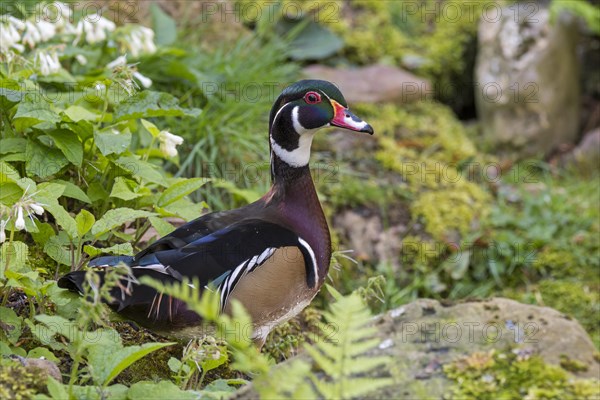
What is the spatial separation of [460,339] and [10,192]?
1.63 metres

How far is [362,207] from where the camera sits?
16.2 ft

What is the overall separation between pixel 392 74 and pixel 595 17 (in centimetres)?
151

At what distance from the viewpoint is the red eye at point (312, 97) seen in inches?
123

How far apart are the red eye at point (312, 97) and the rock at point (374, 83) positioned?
2667 mm

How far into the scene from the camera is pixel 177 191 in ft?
11.0

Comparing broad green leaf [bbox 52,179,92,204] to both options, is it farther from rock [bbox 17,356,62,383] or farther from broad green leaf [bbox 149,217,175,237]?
rock [bbox 17,356,62,383]

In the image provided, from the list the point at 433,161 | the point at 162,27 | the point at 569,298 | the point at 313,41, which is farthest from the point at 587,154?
the point at 162,27

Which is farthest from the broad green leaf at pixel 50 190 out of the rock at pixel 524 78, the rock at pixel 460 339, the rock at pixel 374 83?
the rock at pixel 524 78

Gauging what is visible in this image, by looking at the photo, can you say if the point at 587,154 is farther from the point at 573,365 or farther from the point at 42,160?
the point at 42,160

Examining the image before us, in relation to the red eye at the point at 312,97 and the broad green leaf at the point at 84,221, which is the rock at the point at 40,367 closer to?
the broad green leaf at the point at 84,221

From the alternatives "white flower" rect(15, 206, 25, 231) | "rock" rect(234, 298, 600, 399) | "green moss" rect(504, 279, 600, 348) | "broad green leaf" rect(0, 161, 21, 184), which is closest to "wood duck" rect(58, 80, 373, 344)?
"white flower" rect(15, 206, 25, 231)

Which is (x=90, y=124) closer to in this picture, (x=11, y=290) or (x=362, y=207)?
(x=11, y=290)

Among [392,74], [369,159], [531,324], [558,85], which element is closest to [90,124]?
[531,324]

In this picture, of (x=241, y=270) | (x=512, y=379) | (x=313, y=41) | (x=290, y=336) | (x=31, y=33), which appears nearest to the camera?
(x=512, y=379)
